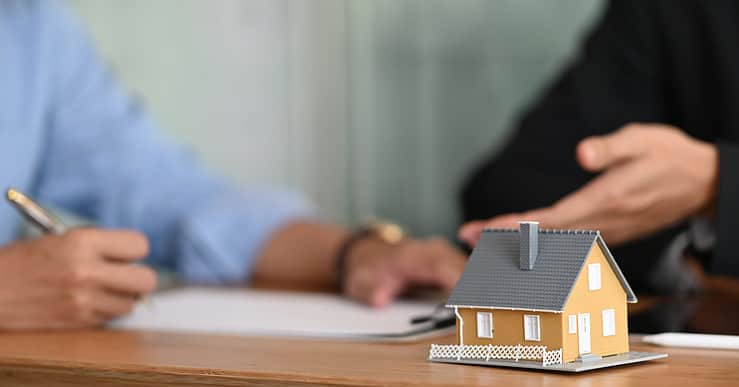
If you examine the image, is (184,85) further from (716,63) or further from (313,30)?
(716,63)

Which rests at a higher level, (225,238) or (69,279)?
(225,238)

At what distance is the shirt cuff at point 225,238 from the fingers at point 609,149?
2.11 ft

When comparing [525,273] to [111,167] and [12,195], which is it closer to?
[12,195]

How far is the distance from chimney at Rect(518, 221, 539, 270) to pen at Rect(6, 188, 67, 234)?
465 millimetres

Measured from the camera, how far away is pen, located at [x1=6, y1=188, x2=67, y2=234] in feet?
2.85

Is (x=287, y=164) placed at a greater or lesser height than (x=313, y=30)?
lesser

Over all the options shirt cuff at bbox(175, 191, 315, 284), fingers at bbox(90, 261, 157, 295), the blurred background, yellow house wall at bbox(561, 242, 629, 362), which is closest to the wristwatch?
shirt cuff at bbox(175, 191, 315, 284)

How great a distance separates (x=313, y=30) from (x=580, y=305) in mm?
1742

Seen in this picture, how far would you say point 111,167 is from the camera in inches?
57.1

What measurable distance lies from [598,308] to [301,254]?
75cm

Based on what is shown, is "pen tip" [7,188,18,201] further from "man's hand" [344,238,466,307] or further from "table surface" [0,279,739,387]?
"man's hand" [344,238,466,307]

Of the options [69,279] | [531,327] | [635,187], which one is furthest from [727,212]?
[69,279]

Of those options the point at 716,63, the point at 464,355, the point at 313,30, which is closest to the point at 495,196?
the point at 716,63

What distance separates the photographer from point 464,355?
653mm
